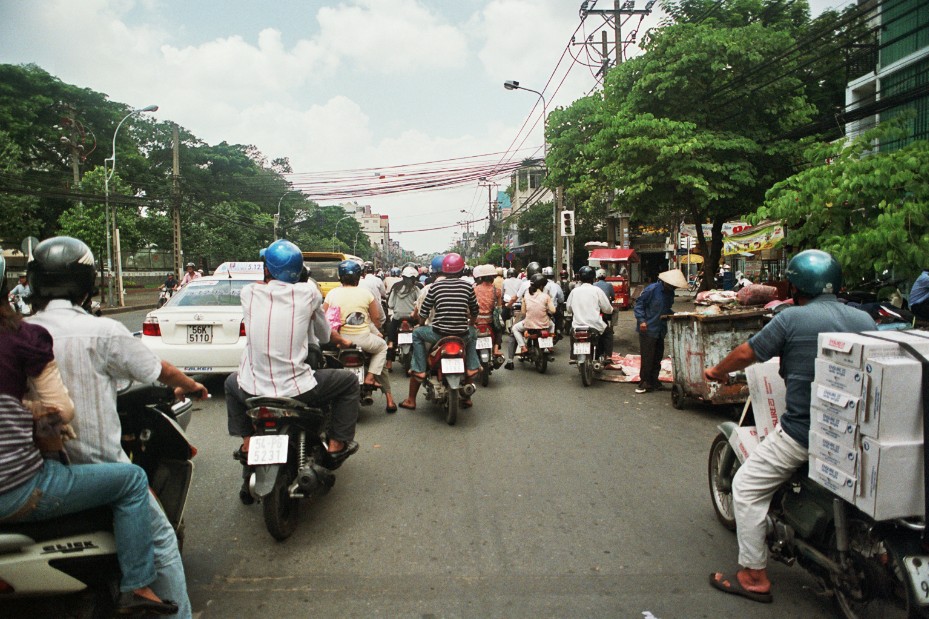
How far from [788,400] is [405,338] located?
644 centimetres

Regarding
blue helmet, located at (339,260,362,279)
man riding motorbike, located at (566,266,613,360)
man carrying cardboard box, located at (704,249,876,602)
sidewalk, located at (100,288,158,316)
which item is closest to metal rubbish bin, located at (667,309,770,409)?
man riding motorbike, located at (566,266,613,360)

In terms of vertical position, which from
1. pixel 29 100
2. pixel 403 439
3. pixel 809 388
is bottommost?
pixel 403 439

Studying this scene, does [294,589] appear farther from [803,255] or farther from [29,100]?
[29,100]

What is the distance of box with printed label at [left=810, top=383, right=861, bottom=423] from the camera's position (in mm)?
2500

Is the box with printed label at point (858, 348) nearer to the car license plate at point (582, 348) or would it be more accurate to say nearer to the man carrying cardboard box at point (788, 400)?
the man carrying cardboard box at point (788, 400)

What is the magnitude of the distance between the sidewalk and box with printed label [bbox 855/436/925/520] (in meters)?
26.6

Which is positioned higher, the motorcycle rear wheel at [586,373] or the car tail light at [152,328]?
the car tail light at [152,328]

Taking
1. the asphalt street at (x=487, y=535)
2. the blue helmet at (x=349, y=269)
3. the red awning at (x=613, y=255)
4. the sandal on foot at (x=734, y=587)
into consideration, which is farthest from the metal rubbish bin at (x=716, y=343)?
the red awning at (x=613, y=255)

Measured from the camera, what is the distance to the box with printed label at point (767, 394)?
130 inches

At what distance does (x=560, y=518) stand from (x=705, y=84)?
12932 mm

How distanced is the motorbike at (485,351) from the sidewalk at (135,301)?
2048 cm

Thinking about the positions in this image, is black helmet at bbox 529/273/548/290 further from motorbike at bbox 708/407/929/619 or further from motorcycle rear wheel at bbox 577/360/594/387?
motorbike at bbox 708/407/929/619

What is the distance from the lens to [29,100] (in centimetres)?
3778

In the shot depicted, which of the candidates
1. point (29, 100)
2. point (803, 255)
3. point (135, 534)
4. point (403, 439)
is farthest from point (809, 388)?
point (29, 100)
